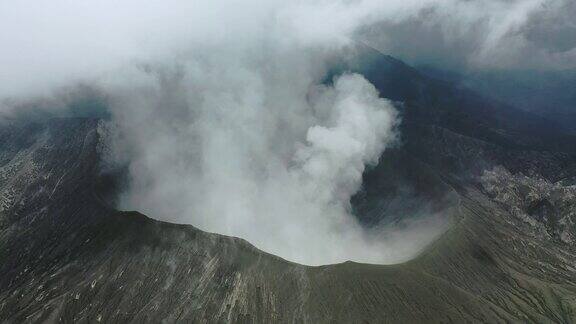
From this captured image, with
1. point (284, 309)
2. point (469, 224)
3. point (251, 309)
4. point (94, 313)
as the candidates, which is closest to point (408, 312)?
point (284, 309)

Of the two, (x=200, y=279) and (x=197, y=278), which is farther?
(x=197, y=278)

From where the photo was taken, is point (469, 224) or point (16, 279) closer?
point (16, 279)

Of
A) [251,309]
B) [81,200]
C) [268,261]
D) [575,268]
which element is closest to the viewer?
[251,309]

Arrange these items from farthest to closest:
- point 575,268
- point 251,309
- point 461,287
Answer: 1. point 575,268
2. point 461,287
3. point 251,309

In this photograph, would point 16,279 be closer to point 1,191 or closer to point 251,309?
point 1,191

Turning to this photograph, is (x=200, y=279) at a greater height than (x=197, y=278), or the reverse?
(x=200, y=279)

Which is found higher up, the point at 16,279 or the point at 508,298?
the point at 508,298

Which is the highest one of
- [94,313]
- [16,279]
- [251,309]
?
[251,309]

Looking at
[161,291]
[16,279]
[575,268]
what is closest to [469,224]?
[575,268]

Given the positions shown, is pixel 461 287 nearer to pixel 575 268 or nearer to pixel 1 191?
pixel 575 268
